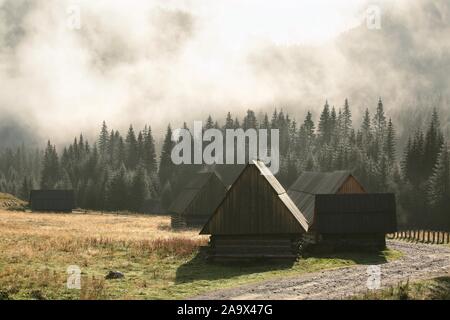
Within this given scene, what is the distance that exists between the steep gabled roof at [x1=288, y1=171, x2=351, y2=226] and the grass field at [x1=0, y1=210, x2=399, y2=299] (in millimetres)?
7759

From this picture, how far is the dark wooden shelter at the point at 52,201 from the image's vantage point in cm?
8894

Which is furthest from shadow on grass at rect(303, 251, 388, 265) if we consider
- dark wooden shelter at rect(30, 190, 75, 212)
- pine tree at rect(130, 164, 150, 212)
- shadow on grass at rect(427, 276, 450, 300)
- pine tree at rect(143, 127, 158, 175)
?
pine tree at rect(143, 127, 158, 175)

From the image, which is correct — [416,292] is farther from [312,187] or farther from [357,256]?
[312,187]

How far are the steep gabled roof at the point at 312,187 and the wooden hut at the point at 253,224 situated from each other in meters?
6.17

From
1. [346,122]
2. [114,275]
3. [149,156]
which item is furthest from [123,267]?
[346,122]

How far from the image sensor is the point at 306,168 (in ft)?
296

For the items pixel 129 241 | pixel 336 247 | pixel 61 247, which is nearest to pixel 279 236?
pixel 336 247

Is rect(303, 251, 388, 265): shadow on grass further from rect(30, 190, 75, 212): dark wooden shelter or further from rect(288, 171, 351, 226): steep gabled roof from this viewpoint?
rect(30, 190, 75, 212): dark wooden shelter

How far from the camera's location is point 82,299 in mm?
19031

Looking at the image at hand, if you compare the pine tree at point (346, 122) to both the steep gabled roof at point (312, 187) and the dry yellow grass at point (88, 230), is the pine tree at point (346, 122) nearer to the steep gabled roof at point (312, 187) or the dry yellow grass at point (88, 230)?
the dry yellow grass at point (88, 230)

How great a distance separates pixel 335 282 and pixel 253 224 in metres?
7.61

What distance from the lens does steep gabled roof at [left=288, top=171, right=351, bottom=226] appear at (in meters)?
39.2
